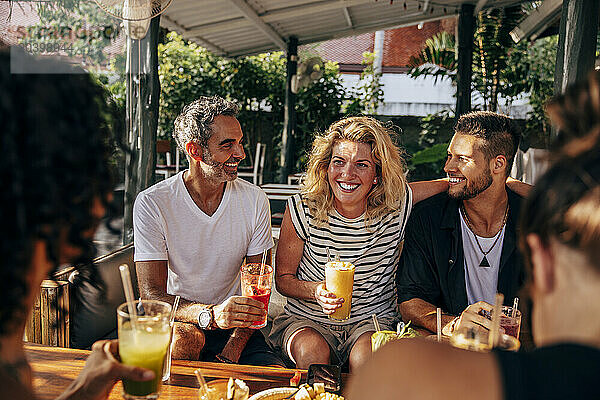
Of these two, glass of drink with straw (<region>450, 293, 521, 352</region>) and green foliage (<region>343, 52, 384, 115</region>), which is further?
green foliage (<region>343, 52, 384, 115</region>)

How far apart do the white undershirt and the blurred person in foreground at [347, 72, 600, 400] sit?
1.86 metres

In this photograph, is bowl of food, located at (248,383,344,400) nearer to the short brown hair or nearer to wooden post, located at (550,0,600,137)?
the short brown hair

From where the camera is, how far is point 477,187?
2.60m

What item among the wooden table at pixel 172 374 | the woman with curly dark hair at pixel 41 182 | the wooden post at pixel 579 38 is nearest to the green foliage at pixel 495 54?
the wooden post at pixel 579 38

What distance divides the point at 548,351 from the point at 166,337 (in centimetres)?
98

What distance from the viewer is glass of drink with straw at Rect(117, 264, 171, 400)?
4.33 feet

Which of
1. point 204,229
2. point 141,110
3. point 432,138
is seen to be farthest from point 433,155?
point 204,229

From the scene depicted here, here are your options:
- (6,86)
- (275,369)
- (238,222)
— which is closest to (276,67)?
(238,222)

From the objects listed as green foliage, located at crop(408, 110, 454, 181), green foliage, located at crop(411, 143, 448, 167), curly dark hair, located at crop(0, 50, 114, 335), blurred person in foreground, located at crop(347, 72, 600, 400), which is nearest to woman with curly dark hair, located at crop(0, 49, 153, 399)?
curly dark hair, located at crop(0, 50, 114, 335)

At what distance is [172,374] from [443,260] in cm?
141

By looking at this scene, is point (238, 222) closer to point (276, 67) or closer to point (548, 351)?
point (548, 351)

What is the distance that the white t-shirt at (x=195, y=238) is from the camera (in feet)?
8.45

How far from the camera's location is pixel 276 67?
11539mm

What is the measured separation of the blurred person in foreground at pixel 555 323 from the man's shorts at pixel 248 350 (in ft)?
5.65
